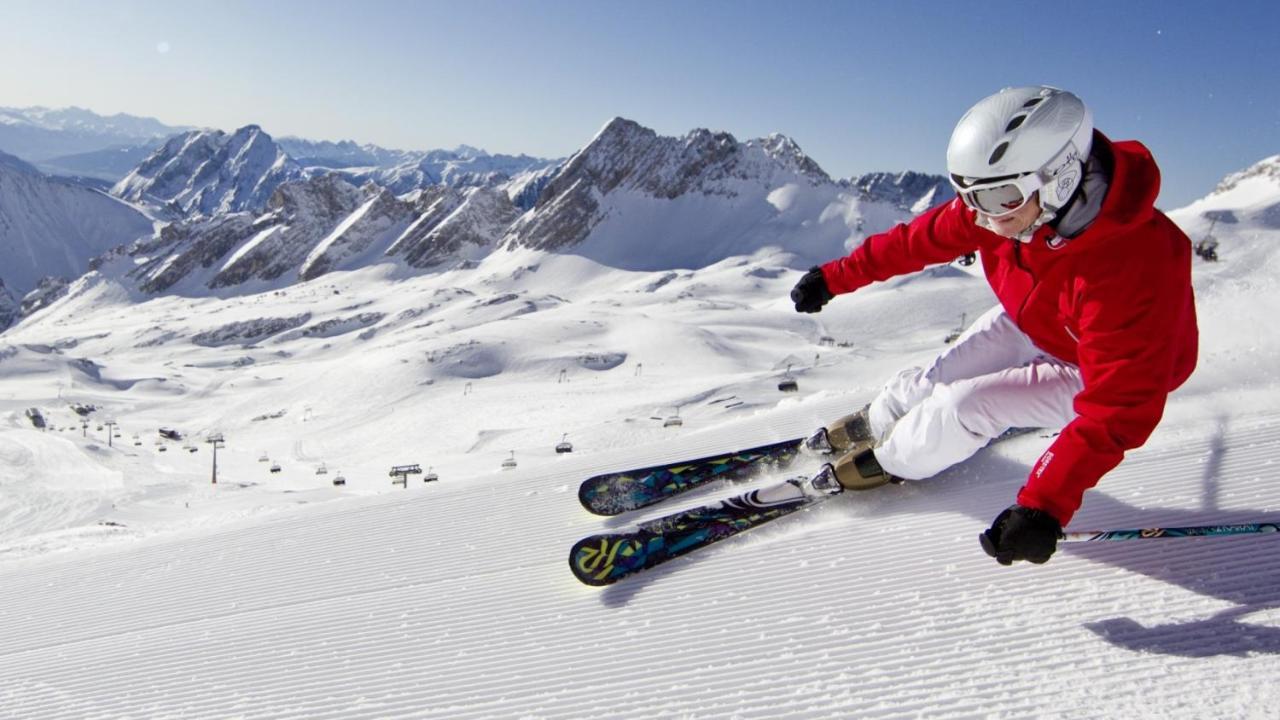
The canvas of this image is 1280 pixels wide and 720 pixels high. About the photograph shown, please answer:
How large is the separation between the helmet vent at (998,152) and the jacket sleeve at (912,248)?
105 cm

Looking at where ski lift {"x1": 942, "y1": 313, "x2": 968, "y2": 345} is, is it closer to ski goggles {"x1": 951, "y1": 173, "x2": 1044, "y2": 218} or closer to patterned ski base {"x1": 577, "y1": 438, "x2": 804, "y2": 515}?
patterned ski base {"x1": 577, "y1": 438, "x2": 804, "y2": 515}

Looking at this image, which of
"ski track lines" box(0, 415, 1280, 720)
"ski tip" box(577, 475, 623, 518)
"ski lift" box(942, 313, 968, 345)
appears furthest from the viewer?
"ski lift" box(942, 313, 968, 345)

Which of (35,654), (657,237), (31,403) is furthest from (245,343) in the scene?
(35,654)

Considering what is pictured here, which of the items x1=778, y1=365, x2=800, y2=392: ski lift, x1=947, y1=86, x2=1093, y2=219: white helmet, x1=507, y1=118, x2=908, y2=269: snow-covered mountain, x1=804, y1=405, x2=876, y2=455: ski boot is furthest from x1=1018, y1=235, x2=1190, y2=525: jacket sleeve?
x1=507, y1=118, x2=908, y2=269: snow-covered mountain

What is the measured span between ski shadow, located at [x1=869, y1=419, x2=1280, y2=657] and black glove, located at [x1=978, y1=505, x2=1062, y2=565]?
627mm

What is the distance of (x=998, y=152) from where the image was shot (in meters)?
3.76

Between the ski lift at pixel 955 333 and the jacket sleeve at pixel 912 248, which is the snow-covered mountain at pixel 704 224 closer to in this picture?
the ski lift at pixel 955 333

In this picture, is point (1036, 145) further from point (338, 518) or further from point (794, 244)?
point (794, 244)

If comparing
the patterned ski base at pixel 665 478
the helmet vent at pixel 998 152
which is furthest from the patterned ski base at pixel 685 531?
the helmet vent at pixel 998 152

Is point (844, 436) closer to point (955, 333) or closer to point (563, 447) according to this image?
point (563, 447)

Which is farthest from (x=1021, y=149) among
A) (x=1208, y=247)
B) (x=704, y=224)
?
(x=704, y=224)

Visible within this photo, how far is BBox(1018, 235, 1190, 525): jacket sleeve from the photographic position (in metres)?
3.36

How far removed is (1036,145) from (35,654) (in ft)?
27.2

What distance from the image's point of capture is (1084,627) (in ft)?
12.1
